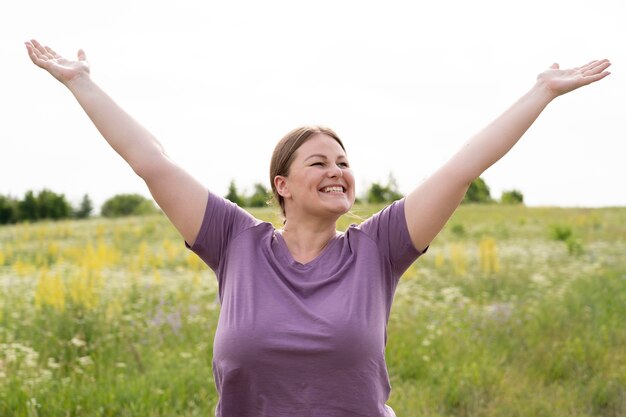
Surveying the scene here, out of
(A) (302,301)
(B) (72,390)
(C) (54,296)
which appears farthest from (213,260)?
(C) (54,296)

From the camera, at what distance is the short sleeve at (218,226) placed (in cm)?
241

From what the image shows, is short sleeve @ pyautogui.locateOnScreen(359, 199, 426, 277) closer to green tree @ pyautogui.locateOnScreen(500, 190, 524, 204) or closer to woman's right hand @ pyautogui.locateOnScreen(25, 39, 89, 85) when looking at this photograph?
woman's right hand @ pyautogui.locateOnScreen(25, 39, 89, 85)

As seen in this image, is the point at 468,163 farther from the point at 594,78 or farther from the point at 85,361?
the point at 85,361

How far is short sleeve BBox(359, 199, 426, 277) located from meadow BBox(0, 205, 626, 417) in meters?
0.47

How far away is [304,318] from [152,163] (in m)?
0.71

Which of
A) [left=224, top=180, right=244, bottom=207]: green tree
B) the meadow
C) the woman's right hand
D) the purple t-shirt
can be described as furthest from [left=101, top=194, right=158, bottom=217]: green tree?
the purple t-shirt

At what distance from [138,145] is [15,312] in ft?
15.1

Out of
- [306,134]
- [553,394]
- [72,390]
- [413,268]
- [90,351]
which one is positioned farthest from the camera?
[413,268]

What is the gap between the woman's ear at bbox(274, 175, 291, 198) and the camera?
2534mm

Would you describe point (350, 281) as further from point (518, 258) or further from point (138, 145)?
point (518, 258)

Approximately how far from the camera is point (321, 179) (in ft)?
7.86

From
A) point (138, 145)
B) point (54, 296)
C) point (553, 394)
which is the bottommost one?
point (553, 394)

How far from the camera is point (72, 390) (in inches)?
168

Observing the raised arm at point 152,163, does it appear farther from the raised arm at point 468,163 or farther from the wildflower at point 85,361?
the wildflower at point 85,361
